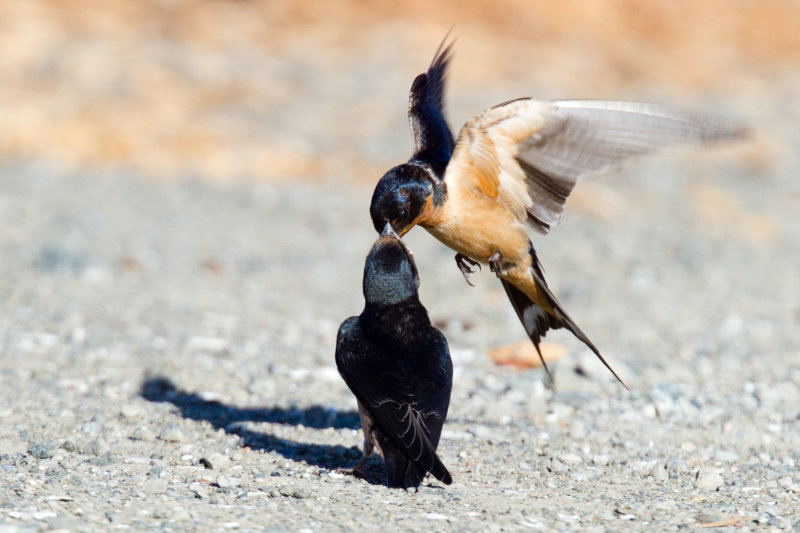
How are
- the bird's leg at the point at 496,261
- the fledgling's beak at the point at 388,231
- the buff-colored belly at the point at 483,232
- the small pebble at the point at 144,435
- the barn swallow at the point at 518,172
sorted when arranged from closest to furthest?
the fledgling's beak at the point at 388,231, the barn swallow at the point at 518,172, the small pebble at the point at 144,435, the buff-colored belly at the point at 483,232, the bird's leg at the point at 496,261

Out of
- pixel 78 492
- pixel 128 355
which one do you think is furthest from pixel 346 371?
pixel 128 355

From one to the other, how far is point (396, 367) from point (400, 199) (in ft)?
2.29

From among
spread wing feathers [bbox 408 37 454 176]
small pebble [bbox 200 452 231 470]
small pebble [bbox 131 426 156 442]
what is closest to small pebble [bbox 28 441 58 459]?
small pebble [bbox 131 426 156 442]

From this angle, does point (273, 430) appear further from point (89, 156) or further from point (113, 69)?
point (113, 69)

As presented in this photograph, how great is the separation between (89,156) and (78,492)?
9.72 meters

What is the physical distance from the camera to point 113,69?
14836mm

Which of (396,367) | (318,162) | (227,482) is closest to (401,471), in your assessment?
(396,367)

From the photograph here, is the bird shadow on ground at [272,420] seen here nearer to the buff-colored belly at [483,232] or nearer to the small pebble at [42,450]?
the small pebble at [42,450]

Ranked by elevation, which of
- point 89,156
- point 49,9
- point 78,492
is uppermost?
point 49,9

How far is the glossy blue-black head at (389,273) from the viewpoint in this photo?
4.22 m

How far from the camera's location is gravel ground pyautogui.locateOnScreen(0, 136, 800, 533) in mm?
3762

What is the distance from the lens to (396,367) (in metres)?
4.12

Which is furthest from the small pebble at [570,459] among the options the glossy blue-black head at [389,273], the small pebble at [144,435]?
the small pebble at [144,435]

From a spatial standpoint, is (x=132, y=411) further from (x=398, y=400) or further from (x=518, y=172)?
(x=518, y=172)
